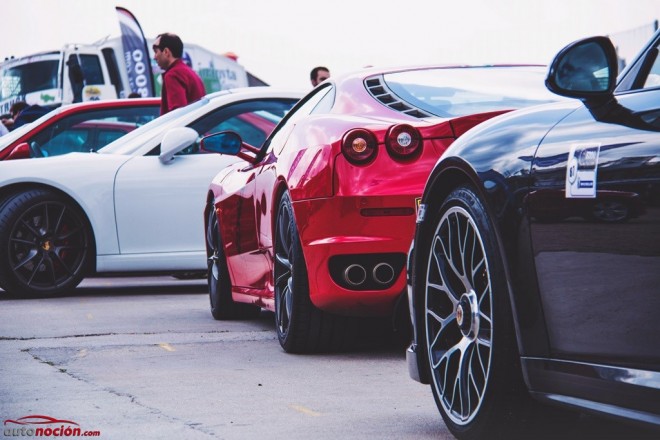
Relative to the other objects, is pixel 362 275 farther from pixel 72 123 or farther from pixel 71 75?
pixel 71 75

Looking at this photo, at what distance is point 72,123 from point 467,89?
262 inches

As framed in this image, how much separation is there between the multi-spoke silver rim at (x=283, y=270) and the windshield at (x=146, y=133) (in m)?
4.00

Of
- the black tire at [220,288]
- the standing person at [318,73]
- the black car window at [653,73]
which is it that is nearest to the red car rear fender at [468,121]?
the black car window at [653,73]

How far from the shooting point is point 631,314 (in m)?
3.04

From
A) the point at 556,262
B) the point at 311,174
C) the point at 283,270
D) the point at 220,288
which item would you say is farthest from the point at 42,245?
the point at 556,262

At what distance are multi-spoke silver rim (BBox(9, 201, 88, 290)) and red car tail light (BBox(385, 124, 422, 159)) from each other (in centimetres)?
495

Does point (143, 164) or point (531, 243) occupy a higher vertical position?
point (531, 243)

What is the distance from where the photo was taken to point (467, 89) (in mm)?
6113

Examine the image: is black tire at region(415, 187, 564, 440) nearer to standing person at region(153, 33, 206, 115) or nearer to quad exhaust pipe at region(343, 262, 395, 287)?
quad exhaust pipe at region(343, 262, 395, 287)

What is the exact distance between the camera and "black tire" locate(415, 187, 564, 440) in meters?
3.55

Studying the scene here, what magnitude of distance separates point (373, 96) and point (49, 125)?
646 cm

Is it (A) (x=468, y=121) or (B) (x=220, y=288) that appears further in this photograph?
(B) (x=220, y=288)

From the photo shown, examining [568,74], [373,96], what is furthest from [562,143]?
[373,96]

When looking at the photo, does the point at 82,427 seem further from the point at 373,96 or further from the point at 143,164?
the point at 143,164
